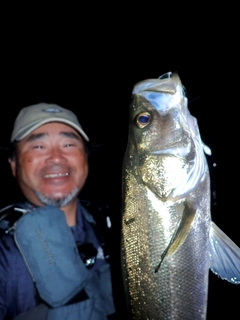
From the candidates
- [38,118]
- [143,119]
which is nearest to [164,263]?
[143,119]

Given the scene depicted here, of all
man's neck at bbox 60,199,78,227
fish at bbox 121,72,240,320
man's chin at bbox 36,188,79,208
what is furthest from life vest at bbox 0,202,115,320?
fish at bbox 121,72,240,320

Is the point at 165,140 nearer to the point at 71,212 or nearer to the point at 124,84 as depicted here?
the point at 71,212

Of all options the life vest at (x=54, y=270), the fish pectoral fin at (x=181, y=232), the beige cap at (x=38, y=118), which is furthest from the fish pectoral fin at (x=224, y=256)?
the beige cap at (x=38, y=118)

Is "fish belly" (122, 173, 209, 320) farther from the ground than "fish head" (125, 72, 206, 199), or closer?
closer

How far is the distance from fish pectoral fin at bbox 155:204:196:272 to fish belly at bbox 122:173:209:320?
0.09 feet

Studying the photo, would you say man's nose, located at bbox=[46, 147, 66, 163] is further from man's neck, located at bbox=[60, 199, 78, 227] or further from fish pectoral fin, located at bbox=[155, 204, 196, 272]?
fish pectoral fin, located at bbox=[155, 204, 196, 272]

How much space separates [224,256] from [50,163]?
1.99 meters

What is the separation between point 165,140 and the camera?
1.56 meters

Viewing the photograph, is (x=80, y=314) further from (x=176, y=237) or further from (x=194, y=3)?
(x=194, y=3)

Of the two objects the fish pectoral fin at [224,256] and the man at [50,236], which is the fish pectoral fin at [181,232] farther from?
the man at [50,236]

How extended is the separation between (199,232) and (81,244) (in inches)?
64.1

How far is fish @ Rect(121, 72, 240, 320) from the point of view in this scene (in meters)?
1.43

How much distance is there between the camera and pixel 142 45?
51.6 feet

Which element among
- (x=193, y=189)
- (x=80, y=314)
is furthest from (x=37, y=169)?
(x=193, y=189)
